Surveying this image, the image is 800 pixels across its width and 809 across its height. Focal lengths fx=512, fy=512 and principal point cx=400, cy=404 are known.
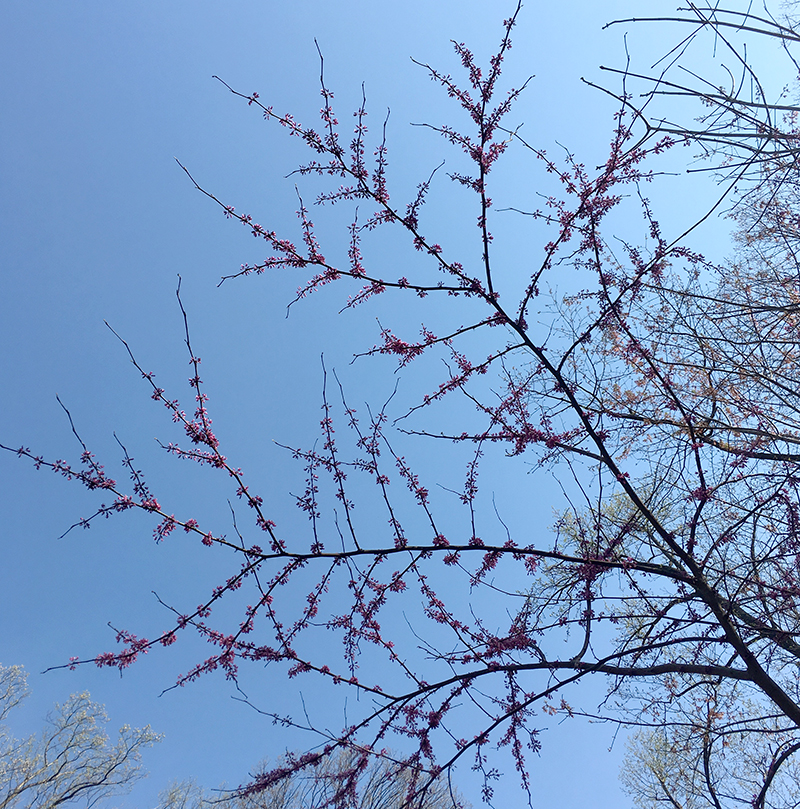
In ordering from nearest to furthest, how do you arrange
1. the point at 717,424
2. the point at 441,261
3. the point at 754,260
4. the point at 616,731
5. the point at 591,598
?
the point at 441,261 < the point at 591,598 < the point at 616,731 < the point at 717,424 < the point at 754,260

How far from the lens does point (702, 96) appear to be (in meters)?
2.46

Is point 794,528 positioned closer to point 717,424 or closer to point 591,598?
point 591,598

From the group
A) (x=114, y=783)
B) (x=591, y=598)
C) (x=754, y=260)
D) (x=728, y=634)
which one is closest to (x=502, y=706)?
(x=591, y=598)

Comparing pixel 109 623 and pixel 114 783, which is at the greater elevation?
pixel 114 783

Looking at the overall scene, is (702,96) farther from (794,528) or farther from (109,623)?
(109,623)

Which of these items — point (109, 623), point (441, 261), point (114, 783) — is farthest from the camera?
point (114, 783)

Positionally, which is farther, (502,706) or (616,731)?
(616,731)

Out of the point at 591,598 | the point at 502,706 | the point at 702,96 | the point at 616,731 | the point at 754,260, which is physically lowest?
the point at 616,731

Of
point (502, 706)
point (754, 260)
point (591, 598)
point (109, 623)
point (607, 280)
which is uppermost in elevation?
point (754, 260)

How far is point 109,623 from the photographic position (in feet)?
7.75

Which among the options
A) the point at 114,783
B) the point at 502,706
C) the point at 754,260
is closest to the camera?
the point at 502,706

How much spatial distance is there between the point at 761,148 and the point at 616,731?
3.61 meters

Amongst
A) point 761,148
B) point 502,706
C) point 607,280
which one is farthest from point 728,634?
point 761,148

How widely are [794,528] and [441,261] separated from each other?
232cm
